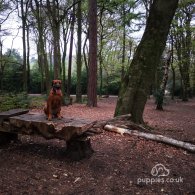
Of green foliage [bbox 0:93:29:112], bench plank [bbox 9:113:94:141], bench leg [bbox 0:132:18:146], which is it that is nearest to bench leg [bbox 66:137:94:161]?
bench plank [bbox 9:113:94:141]

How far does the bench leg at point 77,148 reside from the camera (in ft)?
18.6

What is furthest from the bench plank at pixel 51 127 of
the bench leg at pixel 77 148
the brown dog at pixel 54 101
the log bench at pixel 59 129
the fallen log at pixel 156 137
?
the fallen log at pixel 156 137

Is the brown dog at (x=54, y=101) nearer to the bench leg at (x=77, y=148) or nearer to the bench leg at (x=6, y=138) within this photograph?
the bench leg at (x=77, y=148)

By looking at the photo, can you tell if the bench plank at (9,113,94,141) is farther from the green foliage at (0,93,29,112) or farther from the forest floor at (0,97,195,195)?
the green foliage at (0,93,29,112)

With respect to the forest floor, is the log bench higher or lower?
higher

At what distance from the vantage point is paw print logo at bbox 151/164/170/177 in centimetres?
532

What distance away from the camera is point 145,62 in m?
8.73

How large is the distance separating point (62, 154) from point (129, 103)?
3.38m

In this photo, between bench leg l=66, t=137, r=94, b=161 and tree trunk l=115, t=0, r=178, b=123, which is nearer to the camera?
bench leg l=66, t=137, r=94, b=161

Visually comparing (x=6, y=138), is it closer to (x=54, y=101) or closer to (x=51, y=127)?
(x=54, y=101)

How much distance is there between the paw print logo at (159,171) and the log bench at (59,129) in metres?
1.30

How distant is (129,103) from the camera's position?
876 centimetres

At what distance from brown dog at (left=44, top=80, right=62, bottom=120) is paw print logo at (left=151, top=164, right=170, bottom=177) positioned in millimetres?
2213

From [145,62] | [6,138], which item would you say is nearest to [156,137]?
[145,62]
